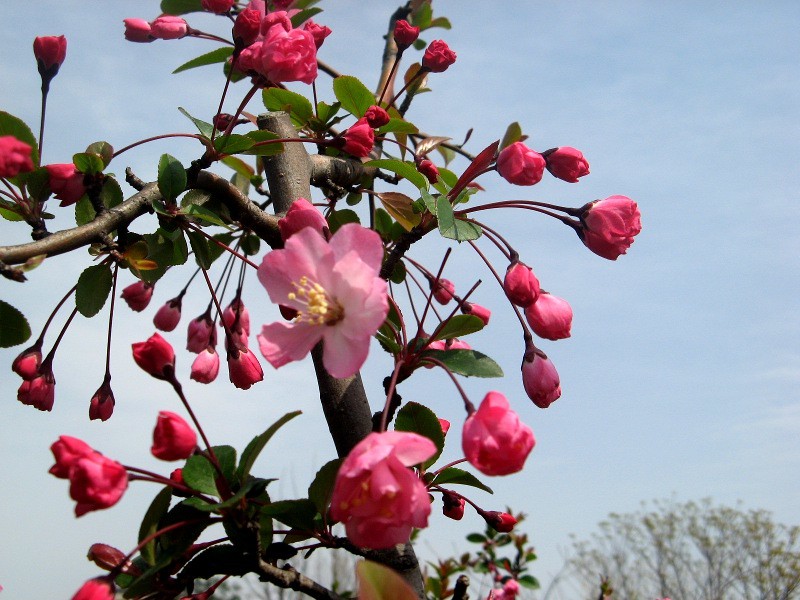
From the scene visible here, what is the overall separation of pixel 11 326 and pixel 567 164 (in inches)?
36.1

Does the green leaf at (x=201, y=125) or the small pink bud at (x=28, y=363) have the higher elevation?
the green leaf at (x=201, y=125)

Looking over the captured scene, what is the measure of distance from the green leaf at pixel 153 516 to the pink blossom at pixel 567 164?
32.0 inches

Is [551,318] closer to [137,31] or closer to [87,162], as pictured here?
[87,162]

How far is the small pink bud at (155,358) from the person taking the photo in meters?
0.85

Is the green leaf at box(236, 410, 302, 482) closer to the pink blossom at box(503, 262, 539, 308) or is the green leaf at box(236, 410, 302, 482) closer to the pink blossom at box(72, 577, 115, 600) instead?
the pink blossom at box(72, 577, 115, 600)

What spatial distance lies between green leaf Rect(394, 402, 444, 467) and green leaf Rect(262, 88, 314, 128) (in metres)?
0.80

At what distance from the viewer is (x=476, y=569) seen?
3777mm

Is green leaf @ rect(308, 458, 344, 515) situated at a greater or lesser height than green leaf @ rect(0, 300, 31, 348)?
lesser

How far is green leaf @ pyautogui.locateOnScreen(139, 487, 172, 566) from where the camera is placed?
0.86 m

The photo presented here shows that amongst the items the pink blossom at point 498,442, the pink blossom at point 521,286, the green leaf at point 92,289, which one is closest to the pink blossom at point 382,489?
the pink blossom at point 498,442

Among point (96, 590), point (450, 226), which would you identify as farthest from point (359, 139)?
point (96, 590)

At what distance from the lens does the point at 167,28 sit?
182cm

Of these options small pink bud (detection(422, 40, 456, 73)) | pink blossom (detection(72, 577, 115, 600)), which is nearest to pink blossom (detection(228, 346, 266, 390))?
pink blossom (detection(72, 577, 115, 600))

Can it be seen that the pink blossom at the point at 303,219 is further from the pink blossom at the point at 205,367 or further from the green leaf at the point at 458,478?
the pink blossom at the point at 205,367
